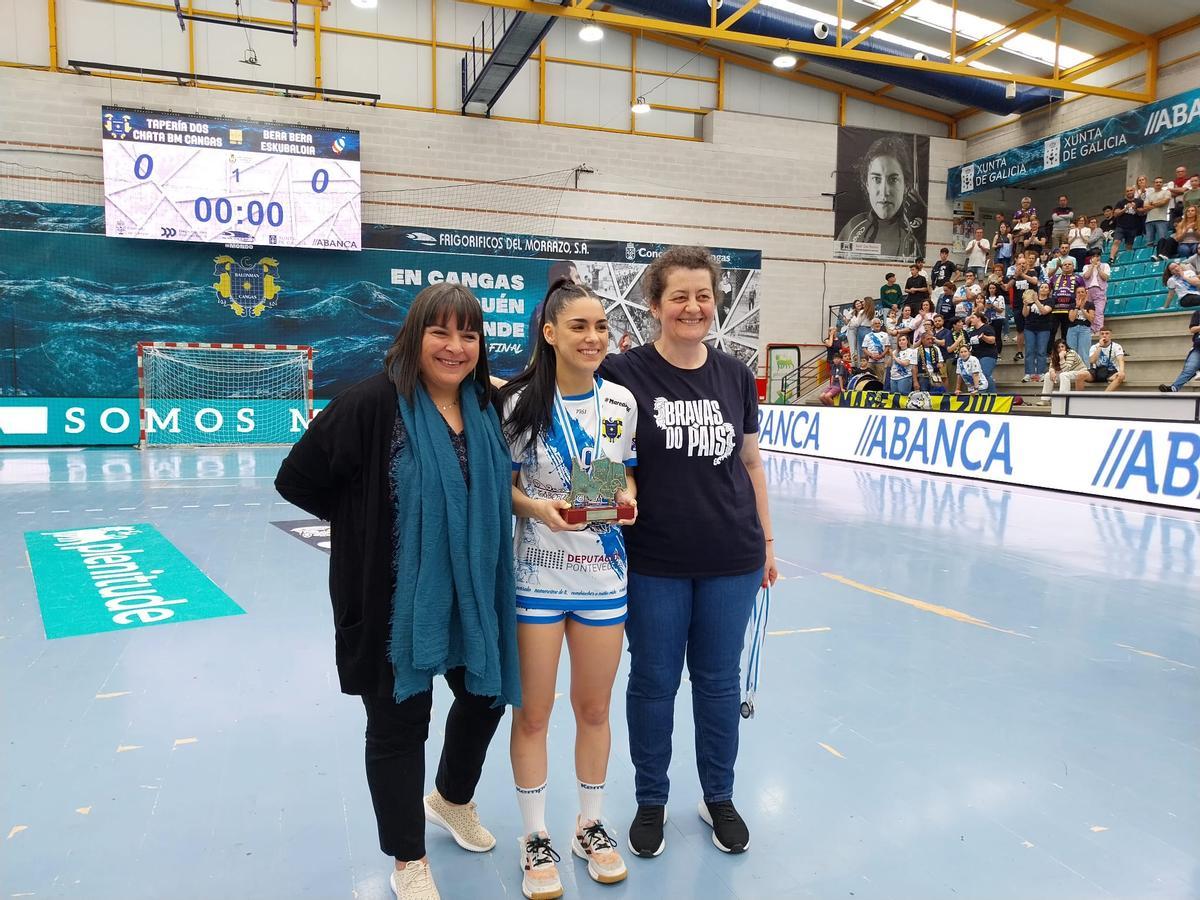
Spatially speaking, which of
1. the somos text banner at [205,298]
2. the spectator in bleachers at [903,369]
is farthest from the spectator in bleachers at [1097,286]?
the somos text banner at [205,298]

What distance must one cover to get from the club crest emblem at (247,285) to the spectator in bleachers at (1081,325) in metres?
14.5

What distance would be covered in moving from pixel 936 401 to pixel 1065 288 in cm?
318

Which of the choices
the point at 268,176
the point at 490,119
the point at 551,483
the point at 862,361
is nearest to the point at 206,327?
the point at 268,176

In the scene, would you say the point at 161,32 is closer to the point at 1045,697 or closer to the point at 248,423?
the point at 248,423

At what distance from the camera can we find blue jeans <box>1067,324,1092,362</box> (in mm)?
12953

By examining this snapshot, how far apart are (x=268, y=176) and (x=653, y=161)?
834 cm

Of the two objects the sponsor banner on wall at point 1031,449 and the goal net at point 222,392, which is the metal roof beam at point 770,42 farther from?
the goal net at point 222,392

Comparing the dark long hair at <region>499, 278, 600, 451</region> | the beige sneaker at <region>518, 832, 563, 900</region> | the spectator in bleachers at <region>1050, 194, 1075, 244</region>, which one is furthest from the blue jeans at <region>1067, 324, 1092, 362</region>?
the beige sneaker at <region>518, 832, 563, 900</region>

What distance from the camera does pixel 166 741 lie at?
2.80 metres

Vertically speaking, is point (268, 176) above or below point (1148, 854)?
above

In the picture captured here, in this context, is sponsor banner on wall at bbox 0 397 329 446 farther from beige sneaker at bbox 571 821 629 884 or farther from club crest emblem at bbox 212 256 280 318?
beige sneaker at bbox 571 821 629 884

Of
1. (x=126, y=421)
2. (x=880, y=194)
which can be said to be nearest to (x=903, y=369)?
(x=880, y=194)

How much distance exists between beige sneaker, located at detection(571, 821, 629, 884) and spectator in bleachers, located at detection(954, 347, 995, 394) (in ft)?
43.7

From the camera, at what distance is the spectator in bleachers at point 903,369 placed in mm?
13930
